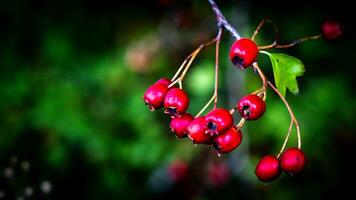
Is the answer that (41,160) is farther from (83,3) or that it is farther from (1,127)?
(83,3)

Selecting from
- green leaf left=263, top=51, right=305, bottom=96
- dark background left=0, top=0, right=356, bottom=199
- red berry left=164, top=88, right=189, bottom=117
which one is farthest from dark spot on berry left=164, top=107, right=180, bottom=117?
dark background left=0, top=0, right=356, bottom=199

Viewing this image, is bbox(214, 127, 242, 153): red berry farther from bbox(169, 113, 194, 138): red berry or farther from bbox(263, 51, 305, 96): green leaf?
bbox(263, 51, 305, 96): green leaf

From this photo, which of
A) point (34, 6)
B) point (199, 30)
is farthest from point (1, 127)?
point (199, 30)

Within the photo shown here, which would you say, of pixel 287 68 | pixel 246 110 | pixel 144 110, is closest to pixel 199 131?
pixel 246 110

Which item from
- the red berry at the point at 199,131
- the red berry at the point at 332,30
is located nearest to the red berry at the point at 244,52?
the red berry at the point at 199,131

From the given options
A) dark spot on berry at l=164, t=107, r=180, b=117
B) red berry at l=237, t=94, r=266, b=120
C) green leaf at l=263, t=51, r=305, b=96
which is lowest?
green leaf at l=263, t=51, r=305, b=96

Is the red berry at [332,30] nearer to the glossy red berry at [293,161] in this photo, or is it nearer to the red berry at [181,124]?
the glossy red berry at [293,161]

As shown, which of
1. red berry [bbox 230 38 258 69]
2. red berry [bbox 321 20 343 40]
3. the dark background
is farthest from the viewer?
the dark background
